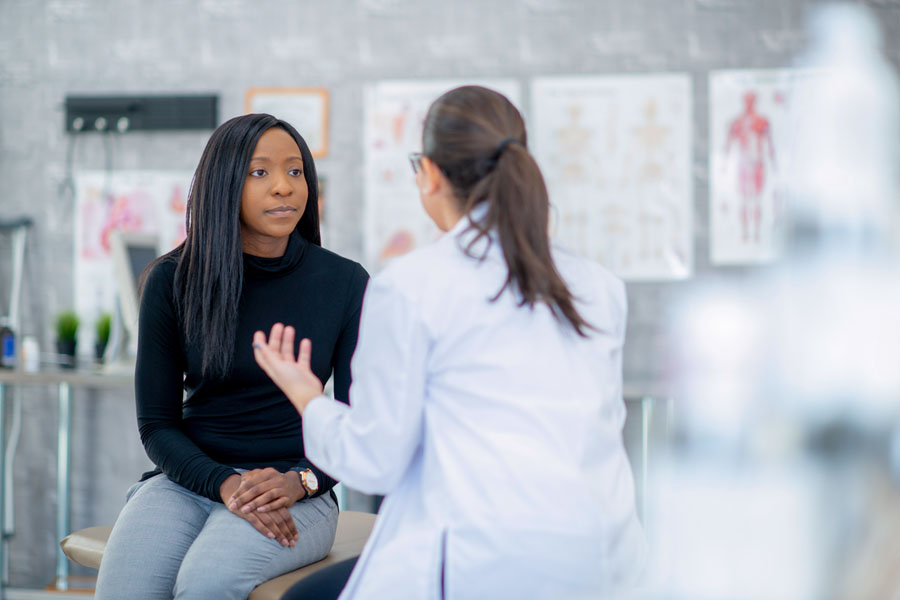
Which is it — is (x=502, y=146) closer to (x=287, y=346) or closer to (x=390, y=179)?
(x=287, y=346)

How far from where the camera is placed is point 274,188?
58.1 inches

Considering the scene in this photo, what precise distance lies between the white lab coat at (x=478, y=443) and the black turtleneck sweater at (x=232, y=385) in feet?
1.80

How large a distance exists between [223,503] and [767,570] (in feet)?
5.75

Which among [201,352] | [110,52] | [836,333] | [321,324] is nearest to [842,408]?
[836,333]

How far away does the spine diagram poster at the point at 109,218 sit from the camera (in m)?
3.04

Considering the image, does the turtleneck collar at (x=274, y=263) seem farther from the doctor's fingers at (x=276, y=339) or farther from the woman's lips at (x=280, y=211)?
the doctor's fingers at (x=276, y=339)

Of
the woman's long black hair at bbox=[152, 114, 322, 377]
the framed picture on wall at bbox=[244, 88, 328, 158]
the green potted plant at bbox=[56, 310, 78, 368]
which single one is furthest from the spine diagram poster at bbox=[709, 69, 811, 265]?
the green potted plant at bbox=[56, 310, 78, 368]

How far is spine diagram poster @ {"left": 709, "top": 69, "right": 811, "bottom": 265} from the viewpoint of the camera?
2832 mm

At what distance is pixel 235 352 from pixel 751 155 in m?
2.09

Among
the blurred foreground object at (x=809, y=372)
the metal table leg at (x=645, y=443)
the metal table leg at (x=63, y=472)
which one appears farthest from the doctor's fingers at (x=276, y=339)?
the metal table leg at (x=63, y=472)

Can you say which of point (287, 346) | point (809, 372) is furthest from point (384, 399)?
point (809, 372)

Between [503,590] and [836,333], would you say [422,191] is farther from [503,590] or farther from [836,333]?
[836,333]

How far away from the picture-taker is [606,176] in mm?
2887

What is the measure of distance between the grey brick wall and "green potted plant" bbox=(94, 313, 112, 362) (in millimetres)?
223
